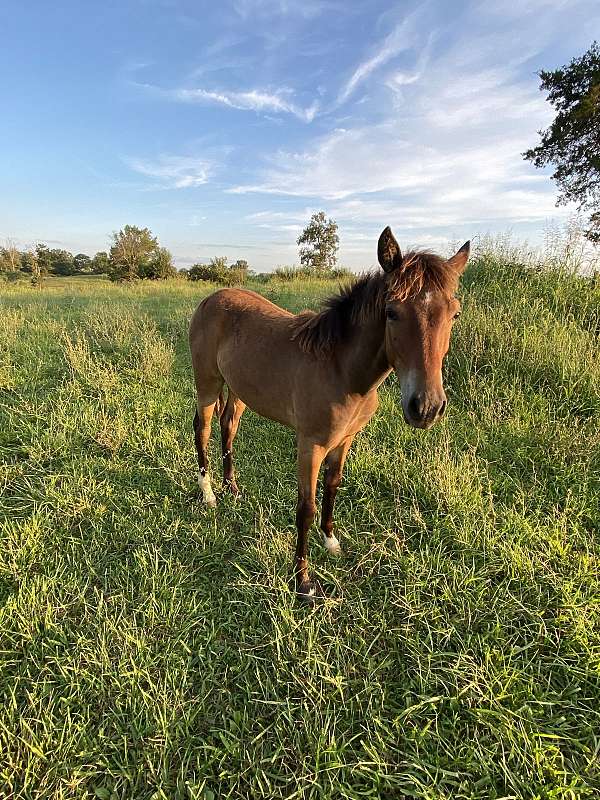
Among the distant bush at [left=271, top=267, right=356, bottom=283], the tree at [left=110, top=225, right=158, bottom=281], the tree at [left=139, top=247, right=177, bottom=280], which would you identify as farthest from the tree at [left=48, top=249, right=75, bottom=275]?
the distant bush at [left=271, top=267, right=356, bottom=283]

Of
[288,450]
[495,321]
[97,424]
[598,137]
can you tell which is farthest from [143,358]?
[598,137]

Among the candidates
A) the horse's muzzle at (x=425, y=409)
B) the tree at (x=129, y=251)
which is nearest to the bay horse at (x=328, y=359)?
the horse's muzzle at (x=425, y=409)

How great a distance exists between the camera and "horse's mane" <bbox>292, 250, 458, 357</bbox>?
170cm

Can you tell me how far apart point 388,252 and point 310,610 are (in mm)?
2121

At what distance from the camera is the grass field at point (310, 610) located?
1562 millimetres

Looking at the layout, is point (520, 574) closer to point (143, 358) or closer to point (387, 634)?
point (387, 634)

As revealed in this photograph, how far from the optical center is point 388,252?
181 cm

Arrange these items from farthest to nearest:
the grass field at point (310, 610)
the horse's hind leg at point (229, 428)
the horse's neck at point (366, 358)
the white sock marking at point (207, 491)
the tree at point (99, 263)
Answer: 1. the tree at point (99, 263)
2. the horse's hind leg at point (229, 428)
3. the white sock marking at point (207, 491)
4. the horse's neck at point (366, 358)
5. the grass field at point (310, 610)

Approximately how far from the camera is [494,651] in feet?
6.15

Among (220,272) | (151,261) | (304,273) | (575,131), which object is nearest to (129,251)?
(151,261)

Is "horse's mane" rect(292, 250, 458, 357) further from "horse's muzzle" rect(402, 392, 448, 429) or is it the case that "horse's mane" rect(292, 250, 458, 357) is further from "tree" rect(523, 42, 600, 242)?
"tree" rect(523, 42, 600, 242)

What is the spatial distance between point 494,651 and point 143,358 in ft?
16.9

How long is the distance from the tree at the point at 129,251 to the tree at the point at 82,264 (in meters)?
14.1

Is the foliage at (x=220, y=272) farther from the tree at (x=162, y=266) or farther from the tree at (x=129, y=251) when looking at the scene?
the tree at (x=129, y=251)
